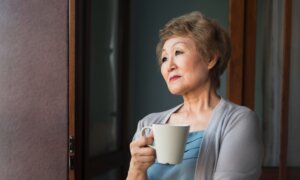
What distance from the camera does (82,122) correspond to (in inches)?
66.0

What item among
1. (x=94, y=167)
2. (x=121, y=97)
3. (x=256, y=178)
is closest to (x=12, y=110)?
(x=94, y=167)

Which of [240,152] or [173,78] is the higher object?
[173,78]

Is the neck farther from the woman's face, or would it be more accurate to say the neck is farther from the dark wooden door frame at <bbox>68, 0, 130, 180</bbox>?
the dark wooden door frame at <bbox>68, 0, 130, 180</bbox>

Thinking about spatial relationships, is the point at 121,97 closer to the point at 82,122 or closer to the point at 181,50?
the point at 82,122

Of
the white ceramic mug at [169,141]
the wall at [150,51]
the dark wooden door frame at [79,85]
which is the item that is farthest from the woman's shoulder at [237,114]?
the wall at [150,51]

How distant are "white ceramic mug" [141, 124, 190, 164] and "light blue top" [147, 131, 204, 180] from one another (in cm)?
5

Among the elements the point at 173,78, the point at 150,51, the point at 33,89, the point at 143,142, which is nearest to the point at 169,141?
the point at 143,142

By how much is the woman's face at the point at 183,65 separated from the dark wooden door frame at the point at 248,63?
0.79 m

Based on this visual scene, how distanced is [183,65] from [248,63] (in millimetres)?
851

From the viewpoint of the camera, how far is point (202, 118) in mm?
865

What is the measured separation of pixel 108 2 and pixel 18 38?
1.95 feet

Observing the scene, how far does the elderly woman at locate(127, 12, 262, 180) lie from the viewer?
78cm

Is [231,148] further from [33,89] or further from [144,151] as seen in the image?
[33,89]

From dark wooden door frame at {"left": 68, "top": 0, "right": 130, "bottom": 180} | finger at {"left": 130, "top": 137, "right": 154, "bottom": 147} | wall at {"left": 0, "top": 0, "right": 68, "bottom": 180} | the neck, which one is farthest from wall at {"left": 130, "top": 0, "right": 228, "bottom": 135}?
finger at {"left": 130, "top": 137, "right": 154, "bottom": 147}
